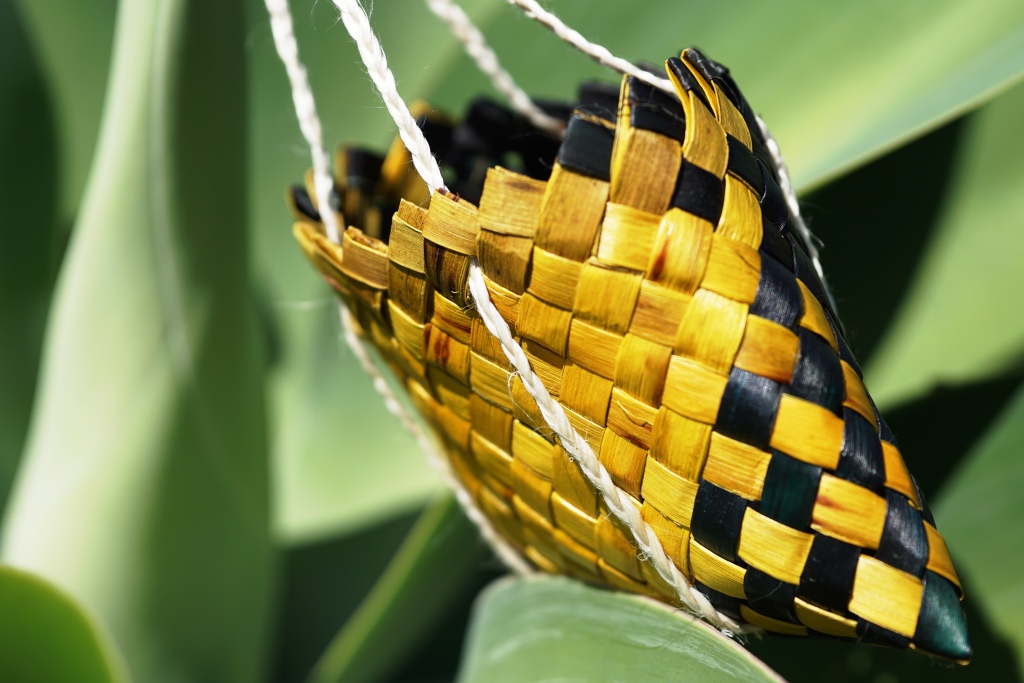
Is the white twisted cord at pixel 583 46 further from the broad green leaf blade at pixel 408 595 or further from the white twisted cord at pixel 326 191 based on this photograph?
the broad green leaf blade at pixel 408 595

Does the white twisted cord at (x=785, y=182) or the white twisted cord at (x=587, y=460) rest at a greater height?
the white twisted cord at (x=785, y=182)

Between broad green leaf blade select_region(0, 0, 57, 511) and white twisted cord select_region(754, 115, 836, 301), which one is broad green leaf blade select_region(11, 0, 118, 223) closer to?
broad green leaf blade select_region(0, 0, 57, 511)

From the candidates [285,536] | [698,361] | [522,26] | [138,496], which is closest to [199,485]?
[138,496]

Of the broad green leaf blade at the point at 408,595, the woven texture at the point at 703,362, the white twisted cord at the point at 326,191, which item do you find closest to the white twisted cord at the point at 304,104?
the white twisted cord at the point at 326,191

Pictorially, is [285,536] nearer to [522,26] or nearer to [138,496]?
[138,496]

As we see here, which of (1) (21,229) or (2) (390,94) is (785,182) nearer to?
(2) (390,94)

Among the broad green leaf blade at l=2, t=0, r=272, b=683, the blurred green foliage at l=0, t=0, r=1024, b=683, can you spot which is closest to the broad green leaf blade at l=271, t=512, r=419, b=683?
the blurred green foliage at l=0, t=0, r=1024, b=683
